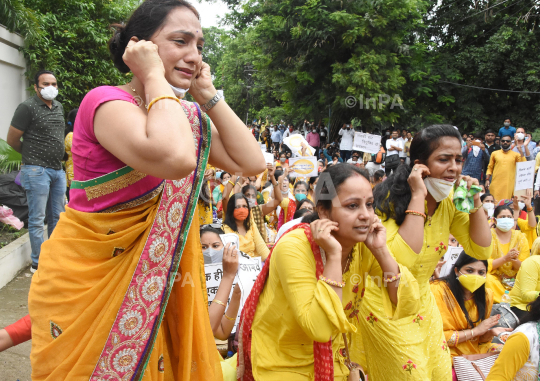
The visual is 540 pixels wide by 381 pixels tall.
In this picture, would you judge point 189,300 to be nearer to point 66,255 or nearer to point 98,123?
point 66,255

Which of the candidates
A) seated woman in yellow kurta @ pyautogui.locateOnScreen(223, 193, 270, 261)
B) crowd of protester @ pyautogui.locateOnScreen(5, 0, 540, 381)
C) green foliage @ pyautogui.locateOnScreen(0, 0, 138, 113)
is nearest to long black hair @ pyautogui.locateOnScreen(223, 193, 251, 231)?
seated woman in yellow kurta @ pyautogui.locateOnScreen(223, 193, 270, 261)

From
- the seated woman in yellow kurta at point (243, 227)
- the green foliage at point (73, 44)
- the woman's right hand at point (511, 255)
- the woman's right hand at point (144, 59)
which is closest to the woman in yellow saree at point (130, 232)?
the woman's right hand at point (144, 59)

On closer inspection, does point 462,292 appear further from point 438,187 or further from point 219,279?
point 219,279

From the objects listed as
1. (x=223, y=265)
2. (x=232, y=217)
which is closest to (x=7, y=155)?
(x=232, y=217)

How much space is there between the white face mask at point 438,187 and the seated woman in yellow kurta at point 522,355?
868mm

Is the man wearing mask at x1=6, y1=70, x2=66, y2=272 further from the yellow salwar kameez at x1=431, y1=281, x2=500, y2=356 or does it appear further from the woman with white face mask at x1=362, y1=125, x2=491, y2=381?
the yellow salwar kameez at x1=431, y1=281, x2=500, y2=356

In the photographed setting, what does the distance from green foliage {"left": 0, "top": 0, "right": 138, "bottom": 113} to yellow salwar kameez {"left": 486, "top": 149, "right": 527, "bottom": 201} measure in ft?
27.6

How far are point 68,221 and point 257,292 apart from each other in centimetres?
110

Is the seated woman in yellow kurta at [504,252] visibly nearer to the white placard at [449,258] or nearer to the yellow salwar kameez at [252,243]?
the white placard at [449,258]

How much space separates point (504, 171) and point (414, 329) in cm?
799

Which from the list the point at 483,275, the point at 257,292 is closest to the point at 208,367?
the point at 257,292

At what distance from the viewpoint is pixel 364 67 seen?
14266mm

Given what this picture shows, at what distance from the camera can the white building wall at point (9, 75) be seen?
7.62 meters

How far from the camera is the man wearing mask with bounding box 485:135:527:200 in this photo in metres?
9.64
